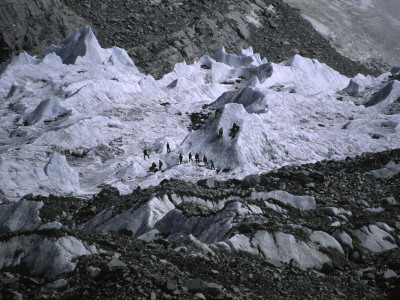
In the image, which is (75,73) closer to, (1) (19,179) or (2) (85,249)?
(1) (19,179)

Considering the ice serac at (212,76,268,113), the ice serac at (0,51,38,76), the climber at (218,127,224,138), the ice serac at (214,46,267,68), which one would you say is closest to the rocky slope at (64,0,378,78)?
the ice serac at (214,46,267,68)

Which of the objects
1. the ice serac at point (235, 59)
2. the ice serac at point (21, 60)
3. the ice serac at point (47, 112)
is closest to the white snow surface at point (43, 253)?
the ice serac at point (47, 112)

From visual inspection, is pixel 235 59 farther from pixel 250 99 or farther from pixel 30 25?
pixel 30 25

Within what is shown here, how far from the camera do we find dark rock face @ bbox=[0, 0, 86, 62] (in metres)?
48.2

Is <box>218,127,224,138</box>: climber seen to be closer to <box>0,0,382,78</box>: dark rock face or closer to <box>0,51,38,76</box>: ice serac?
<box>0,51,38,76</box>: ice serac

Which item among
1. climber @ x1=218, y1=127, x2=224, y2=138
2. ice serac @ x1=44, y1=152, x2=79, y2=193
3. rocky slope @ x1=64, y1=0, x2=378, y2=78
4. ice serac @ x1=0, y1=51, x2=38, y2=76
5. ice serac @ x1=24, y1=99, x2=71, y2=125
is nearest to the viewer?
ice serac @ x1=44, y1=152, x2=79, y2=193

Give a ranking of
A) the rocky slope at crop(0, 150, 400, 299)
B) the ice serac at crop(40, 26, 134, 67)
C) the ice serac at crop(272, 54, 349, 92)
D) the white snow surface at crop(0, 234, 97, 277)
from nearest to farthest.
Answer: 1. the rocky slope at crop(0, 150, 400, 299)
2. the white snow surface at crop(0, 234, 97, 277)
3. the ice serac at crop(272, 54, 349, 92)
4. the ice serac at crop(40, 26, 134, 67)

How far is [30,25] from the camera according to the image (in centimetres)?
5006

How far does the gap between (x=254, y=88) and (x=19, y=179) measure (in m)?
18.3

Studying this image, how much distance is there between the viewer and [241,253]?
33.2ft

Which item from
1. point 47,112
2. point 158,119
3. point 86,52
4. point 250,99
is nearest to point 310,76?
point 250,99

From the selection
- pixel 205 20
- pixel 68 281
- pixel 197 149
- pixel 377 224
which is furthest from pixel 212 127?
pixel 205 20

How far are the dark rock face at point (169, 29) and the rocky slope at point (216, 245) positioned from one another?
120 feet

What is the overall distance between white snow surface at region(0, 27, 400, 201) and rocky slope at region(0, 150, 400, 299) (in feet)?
13.2
